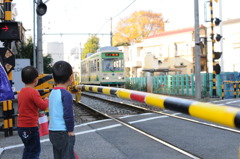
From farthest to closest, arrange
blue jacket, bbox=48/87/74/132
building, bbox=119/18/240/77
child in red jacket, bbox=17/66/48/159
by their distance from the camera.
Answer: building, bbox=119/18/240/77
child in red jacket, bbox=17/66/48/159
blue jacket, bbox=48/87/74/132

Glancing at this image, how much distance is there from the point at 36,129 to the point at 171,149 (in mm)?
2532

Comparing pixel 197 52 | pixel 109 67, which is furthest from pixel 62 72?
pixel 109 67

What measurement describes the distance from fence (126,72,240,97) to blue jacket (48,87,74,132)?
602 inches

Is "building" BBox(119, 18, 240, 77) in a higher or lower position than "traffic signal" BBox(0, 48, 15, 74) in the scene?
higher

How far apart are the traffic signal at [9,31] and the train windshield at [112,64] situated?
→ 15670 millimetres

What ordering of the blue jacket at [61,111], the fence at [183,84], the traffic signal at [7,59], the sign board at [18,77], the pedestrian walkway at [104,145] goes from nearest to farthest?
the blue jacket at [61,111]
the pedestrian walkway at [104,145]
the traffic signal at [7,59]
the sign board at [18,77]
the fence at [183,84]

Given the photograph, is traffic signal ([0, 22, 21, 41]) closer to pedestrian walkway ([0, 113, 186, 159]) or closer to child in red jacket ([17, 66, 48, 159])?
pedestrian walkway ([0, 113, 186, 159])

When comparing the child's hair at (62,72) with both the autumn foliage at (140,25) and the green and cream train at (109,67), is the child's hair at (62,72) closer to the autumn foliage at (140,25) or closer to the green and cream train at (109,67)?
the green and cream train at (109,67)

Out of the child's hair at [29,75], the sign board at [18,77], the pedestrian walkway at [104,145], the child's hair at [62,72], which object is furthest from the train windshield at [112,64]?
the child's hair at [62,72]

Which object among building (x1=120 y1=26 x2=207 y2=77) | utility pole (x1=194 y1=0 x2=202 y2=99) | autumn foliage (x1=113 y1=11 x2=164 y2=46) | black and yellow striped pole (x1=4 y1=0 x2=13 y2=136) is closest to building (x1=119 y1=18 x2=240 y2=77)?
building (x1=120 y1=26 x2=207 y2=77)

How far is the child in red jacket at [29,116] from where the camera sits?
3.65 m

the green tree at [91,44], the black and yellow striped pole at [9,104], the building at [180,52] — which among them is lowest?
the black and yellow striped pole at [9,104]

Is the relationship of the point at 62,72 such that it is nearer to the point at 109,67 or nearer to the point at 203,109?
the point at 203,109

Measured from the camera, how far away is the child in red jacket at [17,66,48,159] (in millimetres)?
3650
